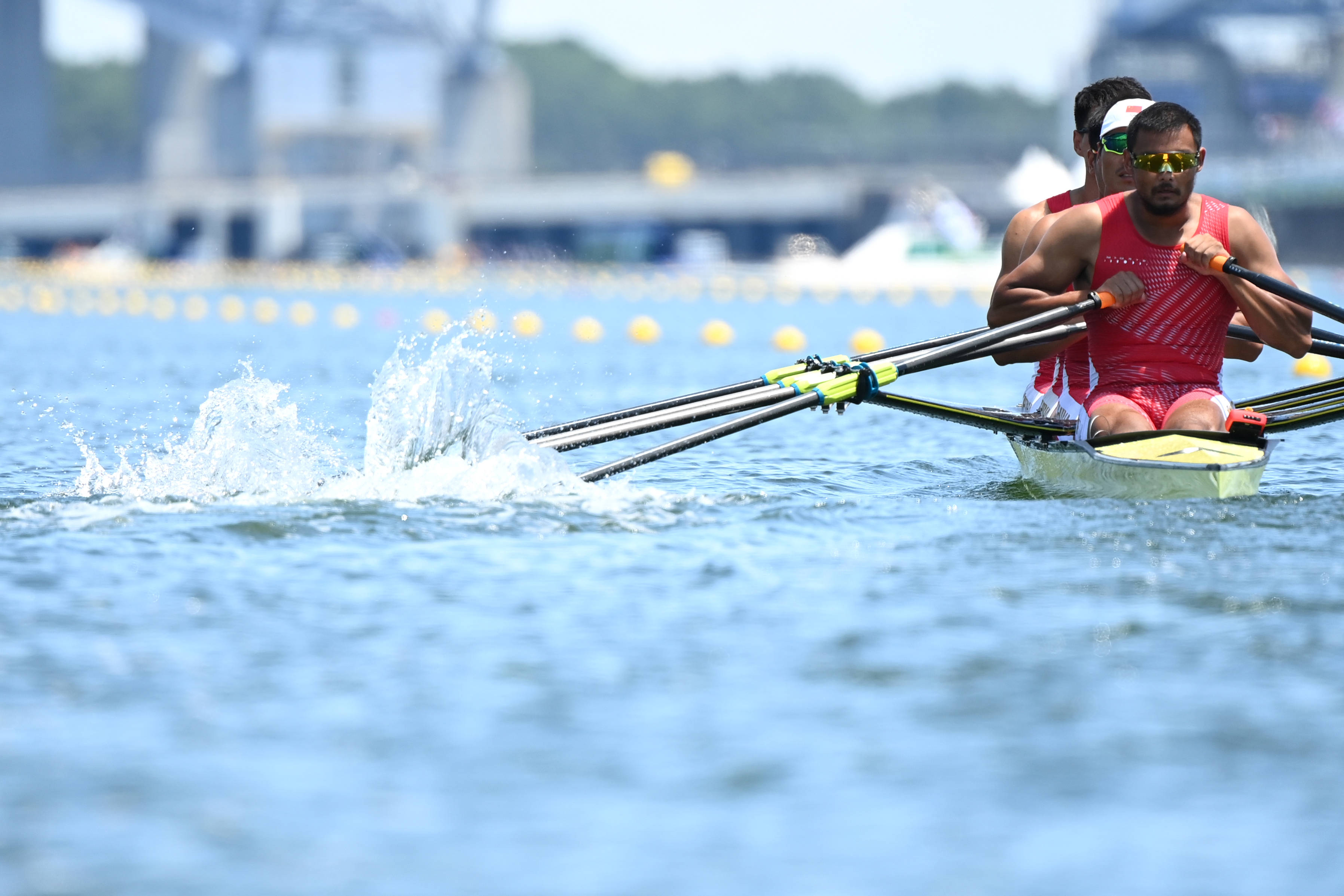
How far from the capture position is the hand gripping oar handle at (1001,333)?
793cm

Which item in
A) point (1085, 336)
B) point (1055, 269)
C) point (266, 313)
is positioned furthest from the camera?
point (266, 313)

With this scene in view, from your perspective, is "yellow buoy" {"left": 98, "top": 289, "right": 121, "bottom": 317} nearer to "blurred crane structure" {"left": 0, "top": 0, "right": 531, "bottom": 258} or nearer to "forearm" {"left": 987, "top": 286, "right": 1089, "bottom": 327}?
"forearm" {"left": 987, "top": 286, "right": 1089, "bottom": 327}

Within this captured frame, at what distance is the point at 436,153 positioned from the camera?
94000 millimetres

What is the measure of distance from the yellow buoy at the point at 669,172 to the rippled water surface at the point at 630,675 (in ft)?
235

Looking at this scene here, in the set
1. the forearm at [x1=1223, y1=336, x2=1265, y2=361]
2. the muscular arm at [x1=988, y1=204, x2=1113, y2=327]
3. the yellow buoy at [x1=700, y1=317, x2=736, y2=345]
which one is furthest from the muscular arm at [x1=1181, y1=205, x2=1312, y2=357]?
the yellow buoy at [x1=700, y1=317, x2=736, y2=345]

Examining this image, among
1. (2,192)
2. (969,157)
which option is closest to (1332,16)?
(969,157)

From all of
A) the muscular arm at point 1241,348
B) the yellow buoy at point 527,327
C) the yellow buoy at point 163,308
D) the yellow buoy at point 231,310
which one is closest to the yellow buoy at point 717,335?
the yellow buoy at point 527,327

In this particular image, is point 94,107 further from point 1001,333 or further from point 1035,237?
point 1001,333

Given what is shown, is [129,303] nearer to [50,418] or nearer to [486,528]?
[50,418]

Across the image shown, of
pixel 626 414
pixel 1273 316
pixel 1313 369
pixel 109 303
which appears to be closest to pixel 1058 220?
pixel 1273 316

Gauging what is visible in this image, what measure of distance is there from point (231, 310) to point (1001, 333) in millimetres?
26231

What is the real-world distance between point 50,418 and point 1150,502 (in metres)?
7.96

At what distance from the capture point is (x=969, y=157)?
83.2 m

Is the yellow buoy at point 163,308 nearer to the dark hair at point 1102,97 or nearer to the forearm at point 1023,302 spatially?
the dark hair at point 1102,97
